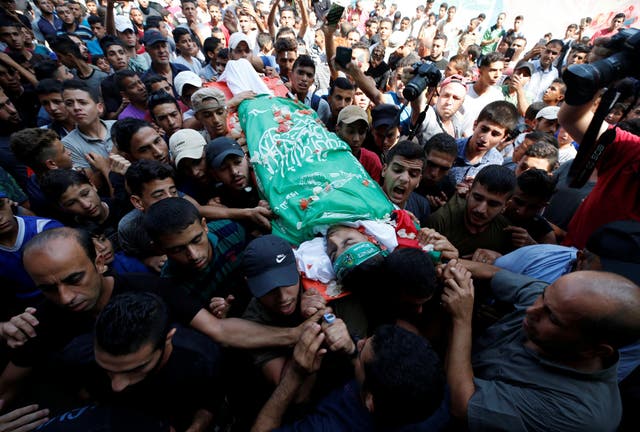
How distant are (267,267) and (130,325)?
76 cm

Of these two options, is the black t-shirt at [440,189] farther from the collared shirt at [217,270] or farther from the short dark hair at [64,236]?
the short dark hair at [64,236]

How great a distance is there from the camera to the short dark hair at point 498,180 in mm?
2367

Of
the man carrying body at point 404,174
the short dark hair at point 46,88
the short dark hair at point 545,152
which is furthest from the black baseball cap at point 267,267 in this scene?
the short dark hair at point 46,88

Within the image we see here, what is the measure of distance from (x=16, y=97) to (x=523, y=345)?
7047 mm

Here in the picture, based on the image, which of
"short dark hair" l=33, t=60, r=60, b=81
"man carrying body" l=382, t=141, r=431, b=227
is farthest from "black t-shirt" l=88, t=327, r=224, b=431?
"short dark hair" l=33, t=60, r=60, b=81

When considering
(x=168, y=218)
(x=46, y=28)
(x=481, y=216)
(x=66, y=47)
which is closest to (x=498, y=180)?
(x=481, y=216)

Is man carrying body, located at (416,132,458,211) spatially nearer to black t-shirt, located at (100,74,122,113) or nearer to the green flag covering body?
the green flag covering body

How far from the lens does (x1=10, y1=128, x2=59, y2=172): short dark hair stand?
9.31 feet

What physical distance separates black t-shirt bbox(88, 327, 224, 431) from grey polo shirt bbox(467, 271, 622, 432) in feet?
4.41

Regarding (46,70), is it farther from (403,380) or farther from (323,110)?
(403,380)

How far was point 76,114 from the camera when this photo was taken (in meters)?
3.44

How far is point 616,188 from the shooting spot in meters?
2.23

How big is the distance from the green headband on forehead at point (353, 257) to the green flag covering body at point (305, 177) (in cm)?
35

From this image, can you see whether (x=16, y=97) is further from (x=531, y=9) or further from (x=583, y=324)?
(x=531, y=9)
